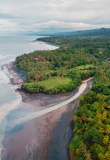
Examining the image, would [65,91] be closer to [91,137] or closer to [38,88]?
[38,88]

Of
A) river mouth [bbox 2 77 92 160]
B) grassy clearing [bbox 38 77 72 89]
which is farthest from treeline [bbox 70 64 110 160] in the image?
grassy clearing [bbox 38 77 72 89]

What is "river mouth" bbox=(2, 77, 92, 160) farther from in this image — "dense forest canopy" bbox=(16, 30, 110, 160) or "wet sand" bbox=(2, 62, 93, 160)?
"dense forest canopy" bbox=(16, 30, 110, 160)

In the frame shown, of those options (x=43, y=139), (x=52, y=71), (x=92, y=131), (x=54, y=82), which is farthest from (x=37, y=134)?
(x=52, y=71)

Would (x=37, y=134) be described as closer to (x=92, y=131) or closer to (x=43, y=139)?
(x=43, y=139)

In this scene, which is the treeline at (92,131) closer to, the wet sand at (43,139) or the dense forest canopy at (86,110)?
the dense forest canopy at (86,110)

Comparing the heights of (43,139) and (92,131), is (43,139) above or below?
below

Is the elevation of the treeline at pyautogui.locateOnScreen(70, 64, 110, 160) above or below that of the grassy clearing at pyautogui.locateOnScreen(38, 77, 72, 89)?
below
